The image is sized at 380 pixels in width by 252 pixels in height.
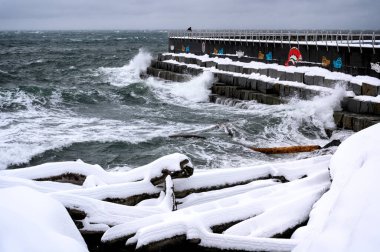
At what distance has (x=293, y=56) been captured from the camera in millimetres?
20000

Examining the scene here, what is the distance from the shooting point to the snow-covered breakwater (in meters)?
3.32

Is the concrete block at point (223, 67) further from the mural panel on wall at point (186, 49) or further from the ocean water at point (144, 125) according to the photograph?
the mural panel on wall at point (186, 49)

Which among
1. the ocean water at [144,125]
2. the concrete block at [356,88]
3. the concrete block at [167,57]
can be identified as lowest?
the ocean water at [144,125]

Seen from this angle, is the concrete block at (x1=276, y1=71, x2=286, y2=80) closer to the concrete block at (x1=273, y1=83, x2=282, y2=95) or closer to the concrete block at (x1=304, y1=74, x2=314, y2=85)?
the concrete block at (x1=273, y1=83, x2=282, y2=95)

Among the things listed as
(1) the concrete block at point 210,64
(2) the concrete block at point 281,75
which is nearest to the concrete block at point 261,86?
(2) the concrete block at point 281,75

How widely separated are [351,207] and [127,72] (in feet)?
105

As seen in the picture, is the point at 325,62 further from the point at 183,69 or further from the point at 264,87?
the point at 183,69

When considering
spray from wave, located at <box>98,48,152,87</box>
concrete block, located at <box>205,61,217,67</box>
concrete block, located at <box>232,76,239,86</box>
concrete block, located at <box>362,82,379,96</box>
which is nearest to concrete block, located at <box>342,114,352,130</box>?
concrete block, located at <box>362,82,379,96</box>

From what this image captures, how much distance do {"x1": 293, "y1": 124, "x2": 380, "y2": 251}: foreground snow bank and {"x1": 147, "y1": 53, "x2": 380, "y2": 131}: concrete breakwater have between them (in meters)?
7.67

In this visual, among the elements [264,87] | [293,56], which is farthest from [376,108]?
[293,56]

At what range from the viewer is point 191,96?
21359 millimetres

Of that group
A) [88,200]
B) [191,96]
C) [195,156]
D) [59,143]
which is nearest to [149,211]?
[88,200]

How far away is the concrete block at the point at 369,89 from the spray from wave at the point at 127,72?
16.9 meters

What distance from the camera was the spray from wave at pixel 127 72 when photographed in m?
29.5
